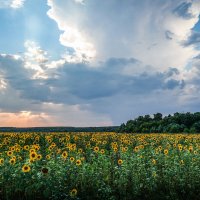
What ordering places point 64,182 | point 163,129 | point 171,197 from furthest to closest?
point 163,129 < point 171,197 < point 64,182

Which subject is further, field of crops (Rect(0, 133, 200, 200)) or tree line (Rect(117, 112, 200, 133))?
tree line (Rect(117, 112, 200, 133))

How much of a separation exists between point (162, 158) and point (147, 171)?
1.41 meters

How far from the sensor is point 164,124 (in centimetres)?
4519

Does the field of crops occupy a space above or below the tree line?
below

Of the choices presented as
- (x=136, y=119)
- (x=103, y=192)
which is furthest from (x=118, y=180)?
(x=136, y=119)

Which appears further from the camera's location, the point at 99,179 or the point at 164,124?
the point at 164,124

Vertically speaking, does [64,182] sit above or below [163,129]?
below

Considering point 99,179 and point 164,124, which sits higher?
point 164,124

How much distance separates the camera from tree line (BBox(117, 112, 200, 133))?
140 feet

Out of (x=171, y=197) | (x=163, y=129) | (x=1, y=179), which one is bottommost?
(x=171, y=197)

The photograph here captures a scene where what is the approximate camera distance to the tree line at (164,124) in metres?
42.6

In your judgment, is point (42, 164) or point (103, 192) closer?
point (103, 192)

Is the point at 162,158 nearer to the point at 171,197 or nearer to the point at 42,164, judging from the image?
the point at 171,197

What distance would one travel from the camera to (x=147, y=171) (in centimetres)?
1122
